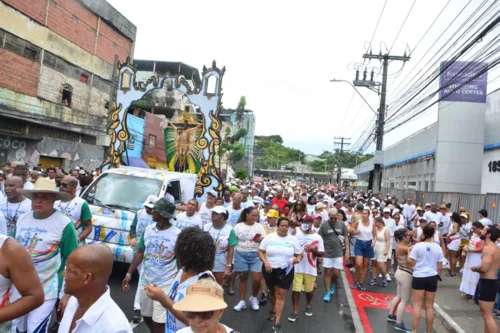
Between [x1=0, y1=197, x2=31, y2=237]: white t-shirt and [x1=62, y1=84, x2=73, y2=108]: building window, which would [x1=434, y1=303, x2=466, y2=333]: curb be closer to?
[x1=0, y1=197, x2=31, y2=237]: white t-shirt

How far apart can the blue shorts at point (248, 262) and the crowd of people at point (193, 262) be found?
17 mm

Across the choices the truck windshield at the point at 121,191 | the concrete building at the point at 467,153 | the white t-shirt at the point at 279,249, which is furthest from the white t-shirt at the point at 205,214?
the concrete building at the point at 467,153

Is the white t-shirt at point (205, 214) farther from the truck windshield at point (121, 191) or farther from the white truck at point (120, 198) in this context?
the truck windshield at point (121, 191)

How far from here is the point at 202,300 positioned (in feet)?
7.09

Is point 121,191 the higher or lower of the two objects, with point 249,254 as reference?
higher

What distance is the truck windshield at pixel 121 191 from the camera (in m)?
8.02

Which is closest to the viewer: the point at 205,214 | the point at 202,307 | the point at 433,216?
the point at 202,307

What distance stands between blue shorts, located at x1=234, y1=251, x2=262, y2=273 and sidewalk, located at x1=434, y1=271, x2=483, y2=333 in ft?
11.2

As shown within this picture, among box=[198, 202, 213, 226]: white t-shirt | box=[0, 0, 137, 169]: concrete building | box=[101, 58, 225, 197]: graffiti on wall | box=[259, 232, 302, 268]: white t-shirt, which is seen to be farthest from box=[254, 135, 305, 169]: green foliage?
box=[259, 232, 302, 268]: white t-shirt

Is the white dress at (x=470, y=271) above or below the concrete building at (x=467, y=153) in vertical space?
below

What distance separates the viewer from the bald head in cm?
233

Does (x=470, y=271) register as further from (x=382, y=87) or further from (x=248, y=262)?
(x=382, y=87)

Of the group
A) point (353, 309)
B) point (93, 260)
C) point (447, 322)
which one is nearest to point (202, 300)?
point (93, 260)

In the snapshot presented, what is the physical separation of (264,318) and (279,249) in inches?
49.6
